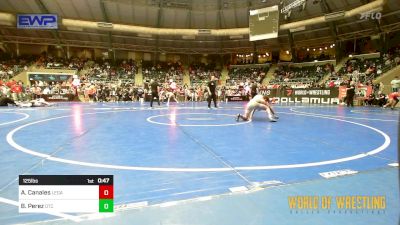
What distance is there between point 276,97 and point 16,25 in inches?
991

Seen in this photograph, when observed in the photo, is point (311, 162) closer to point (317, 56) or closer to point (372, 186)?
point (372, 186)

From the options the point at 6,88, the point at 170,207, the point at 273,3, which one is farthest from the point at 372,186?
→ the point at 273,3

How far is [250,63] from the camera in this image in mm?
40594

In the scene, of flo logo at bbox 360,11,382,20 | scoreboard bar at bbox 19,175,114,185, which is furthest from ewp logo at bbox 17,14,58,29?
scoreboard bar at bbox 19,175,114,185

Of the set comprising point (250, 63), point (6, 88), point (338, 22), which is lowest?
point (6, 88)
